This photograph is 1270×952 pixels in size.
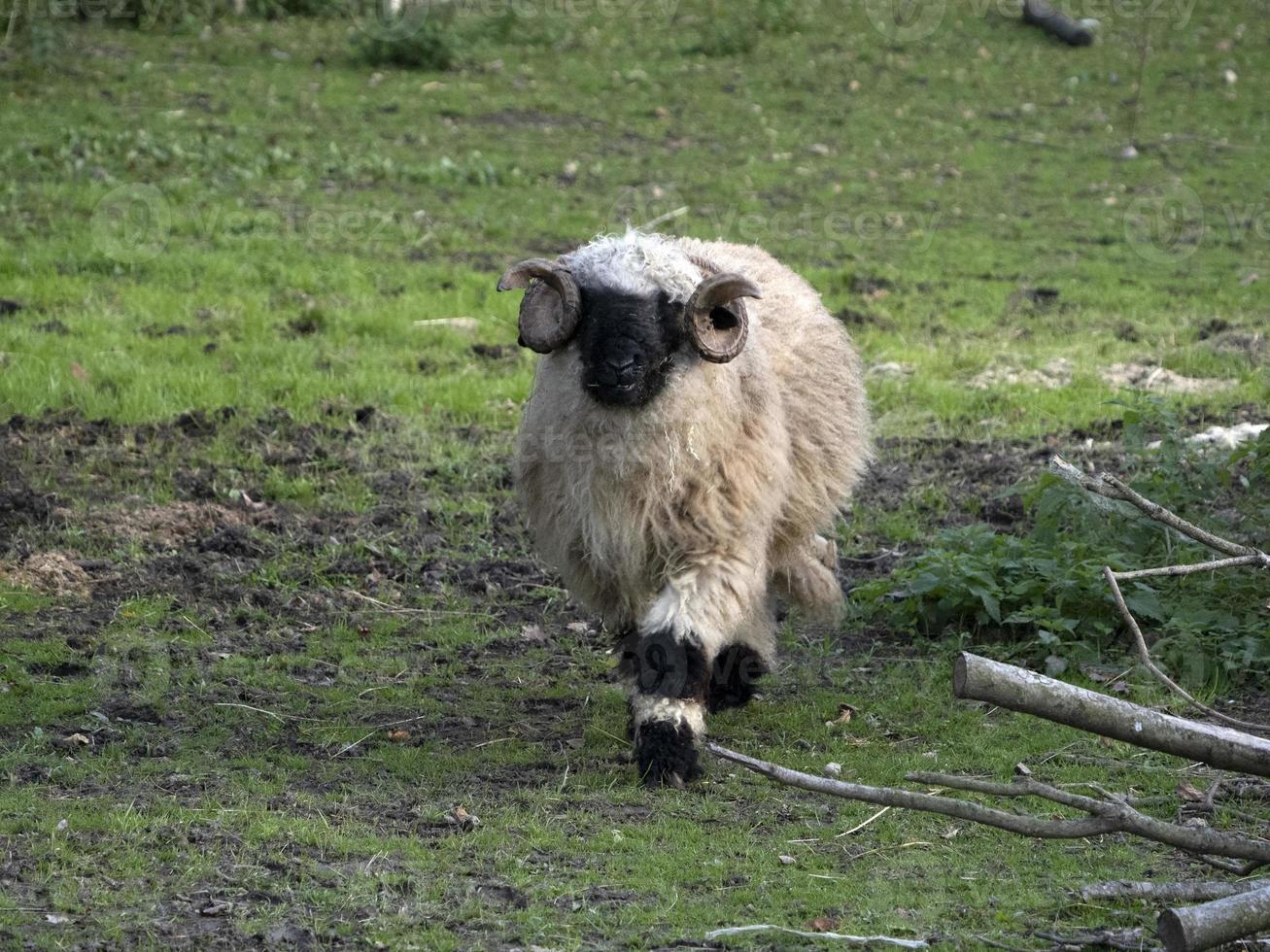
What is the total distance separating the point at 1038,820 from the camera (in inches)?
183

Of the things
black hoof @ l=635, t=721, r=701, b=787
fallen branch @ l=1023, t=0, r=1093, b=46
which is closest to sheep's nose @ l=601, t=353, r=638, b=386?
black hoof @ l=635, t=721, r=701, b=787

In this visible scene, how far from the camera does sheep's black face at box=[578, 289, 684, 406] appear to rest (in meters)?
6.68

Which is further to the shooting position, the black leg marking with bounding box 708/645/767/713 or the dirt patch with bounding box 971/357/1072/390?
the dirt patch with bounding box 971/357/1072/390

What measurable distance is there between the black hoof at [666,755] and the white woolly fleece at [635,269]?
1.67m

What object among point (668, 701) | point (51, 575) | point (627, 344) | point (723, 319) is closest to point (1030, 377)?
point (723, 319)

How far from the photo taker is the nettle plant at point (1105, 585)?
303 inches

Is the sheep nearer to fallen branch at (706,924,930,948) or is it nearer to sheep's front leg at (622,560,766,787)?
sheep's front leg at (622,560,766,787)

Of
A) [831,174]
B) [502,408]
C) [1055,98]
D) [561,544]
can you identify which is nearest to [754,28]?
[1055,98]

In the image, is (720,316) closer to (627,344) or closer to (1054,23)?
(627,344)

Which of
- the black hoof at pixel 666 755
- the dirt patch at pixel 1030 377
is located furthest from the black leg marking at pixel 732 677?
the dirt patch at pixel 1030 377

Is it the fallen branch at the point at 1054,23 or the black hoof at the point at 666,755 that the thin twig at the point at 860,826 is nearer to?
the black hoof at the point at 666,755

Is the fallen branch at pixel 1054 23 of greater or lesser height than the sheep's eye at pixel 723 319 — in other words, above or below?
above

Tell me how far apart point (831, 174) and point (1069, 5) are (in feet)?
25.8

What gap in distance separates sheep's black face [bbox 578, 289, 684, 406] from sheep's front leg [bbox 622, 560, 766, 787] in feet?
2.59
